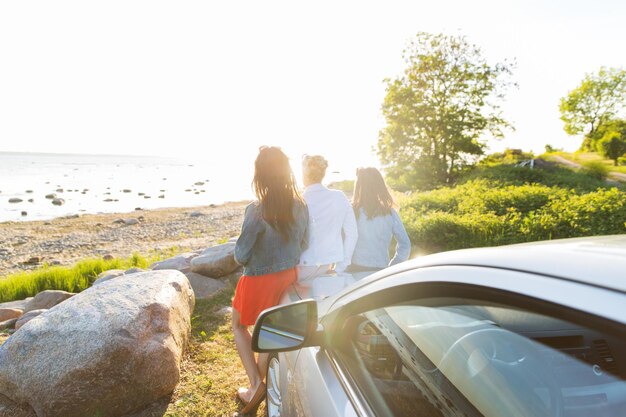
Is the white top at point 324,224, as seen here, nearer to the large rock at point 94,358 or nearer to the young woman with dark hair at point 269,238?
the young woman with dark hair at point 269,238

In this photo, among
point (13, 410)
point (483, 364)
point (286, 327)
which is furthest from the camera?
point (13, 410)

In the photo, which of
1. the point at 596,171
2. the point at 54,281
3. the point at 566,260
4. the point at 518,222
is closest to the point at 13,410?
the point at 566,260

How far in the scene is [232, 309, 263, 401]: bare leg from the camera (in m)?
3.50

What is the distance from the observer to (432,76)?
74.2ft

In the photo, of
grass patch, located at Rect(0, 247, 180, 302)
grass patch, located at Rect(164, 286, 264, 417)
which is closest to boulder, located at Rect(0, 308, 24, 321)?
grass patch, located at Rect(0, 247, 180, 302)

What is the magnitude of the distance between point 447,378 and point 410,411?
0.17m

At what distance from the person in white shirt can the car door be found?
1817 mm

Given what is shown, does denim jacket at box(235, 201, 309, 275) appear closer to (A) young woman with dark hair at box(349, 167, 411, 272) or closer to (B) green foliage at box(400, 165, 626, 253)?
(A) young woman with dark hair at box(349, 167, 411, 272)

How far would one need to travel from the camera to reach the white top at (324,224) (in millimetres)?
3602

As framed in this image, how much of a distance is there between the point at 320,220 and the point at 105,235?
1923 centimetres

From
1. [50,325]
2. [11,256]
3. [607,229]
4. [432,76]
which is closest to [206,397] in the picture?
[50,325]

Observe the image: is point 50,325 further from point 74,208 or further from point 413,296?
point 74,208

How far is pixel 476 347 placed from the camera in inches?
49.1

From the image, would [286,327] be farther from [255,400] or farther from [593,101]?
[593,101]
